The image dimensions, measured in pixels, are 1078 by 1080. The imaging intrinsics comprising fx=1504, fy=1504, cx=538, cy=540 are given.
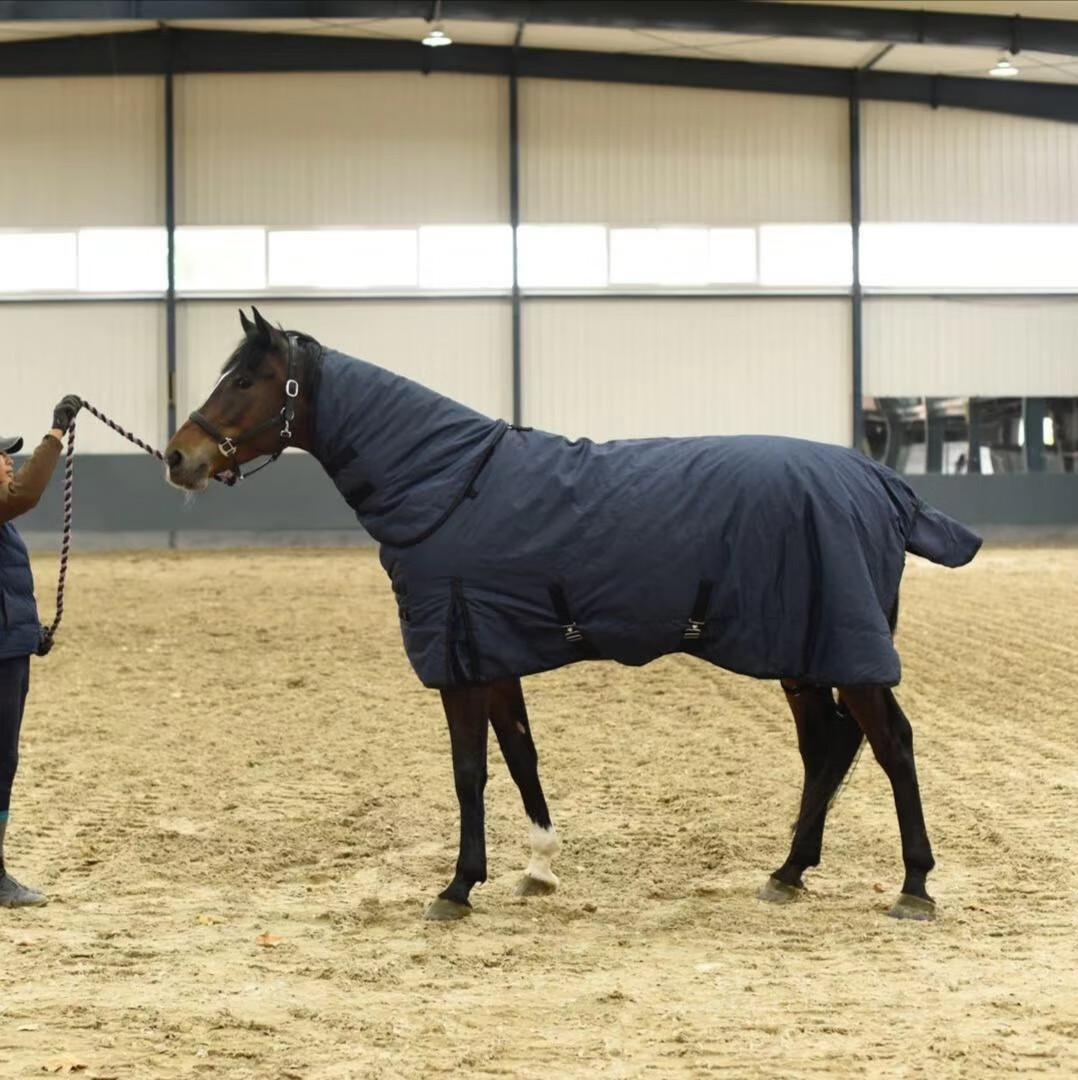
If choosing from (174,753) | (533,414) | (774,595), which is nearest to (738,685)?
(174,753)

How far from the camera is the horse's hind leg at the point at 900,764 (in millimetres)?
4281

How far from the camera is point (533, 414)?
20.1 meters

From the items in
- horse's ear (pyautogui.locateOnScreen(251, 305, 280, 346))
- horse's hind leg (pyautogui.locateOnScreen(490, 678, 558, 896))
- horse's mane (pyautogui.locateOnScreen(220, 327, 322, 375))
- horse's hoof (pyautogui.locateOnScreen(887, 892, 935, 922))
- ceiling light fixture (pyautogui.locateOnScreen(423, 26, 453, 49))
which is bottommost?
horse's hoof (pyautogui.locateOnScreen(887, 892, 935, 922))

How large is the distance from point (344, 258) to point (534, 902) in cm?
1648

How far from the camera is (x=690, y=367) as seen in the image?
20297 mm

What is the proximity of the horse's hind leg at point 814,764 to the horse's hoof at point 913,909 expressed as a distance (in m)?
0.34

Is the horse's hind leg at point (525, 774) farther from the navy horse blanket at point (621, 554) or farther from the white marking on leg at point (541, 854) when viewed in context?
the navy horse blanket at point (621, 554)

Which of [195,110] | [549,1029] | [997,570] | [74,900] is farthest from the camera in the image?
[195,110]

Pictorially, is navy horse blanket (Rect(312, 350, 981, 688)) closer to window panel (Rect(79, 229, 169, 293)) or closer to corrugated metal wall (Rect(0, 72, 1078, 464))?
corrugated metal wall (Rect(0, 72, 1078, 464))

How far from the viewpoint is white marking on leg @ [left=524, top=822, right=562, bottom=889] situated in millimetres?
4602

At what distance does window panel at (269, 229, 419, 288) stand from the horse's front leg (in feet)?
53.0

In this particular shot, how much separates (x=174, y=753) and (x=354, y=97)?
1506 centimetres

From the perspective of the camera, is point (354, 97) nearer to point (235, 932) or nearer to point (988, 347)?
point (988, 347)

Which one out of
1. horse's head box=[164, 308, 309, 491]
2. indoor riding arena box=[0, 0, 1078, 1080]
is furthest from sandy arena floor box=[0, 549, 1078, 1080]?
horse's head box=[164, 308, 309, 491]
